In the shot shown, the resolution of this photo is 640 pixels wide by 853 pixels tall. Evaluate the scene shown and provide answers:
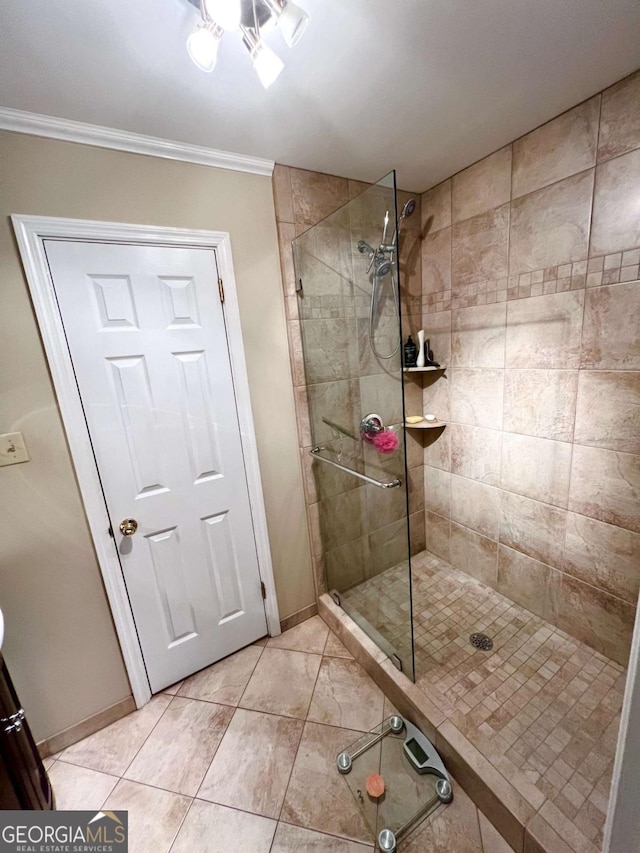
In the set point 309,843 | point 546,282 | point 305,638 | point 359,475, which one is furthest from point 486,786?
point 546,282

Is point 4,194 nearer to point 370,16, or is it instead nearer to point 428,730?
point 370,16

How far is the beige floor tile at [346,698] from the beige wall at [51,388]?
89 centimetres

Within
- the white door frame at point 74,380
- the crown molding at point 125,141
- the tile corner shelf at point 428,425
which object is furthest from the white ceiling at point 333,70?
the tile corner shelf at point 428,425

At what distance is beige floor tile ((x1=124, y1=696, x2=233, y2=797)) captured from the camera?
4.06 ft

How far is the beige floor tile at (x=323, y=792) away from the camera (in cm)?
106

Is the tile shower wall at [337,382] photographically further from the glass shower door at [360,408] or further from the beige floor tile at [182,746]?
the beige floor tile at [182,746]

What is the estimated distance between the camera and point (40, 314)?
3.73 feet

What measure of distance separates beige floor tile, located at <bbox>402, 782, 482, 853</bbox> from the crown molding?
2544mm

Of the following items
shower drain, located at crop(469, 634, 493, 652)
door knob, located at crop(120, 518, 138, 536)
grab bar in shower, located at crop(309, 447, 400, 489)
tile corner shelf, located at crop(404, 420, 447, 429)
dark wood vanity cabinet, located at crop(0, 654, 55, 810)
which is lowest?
shower drain, located at crop(469, 634, 493, 652)

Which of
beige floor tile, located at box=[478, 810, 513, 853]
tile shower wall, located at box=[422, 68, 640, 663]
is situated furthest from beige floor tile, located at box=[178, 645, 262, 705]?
tile shower wall, located at box=[422, 68, 640, 663]

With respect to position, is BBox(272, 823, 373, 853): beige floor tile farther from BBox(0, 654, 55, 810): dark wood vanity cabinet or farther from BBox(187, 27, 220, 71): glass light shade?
BBox(187, 27, 220, 71): glass light shade

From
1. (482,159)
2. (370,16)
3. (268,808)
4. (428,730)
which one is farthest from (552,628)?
(370,16)

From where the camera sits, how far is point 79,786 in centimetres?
123

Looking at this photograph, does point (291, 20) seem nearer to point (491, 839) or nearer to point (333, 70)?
point (333, 70)
